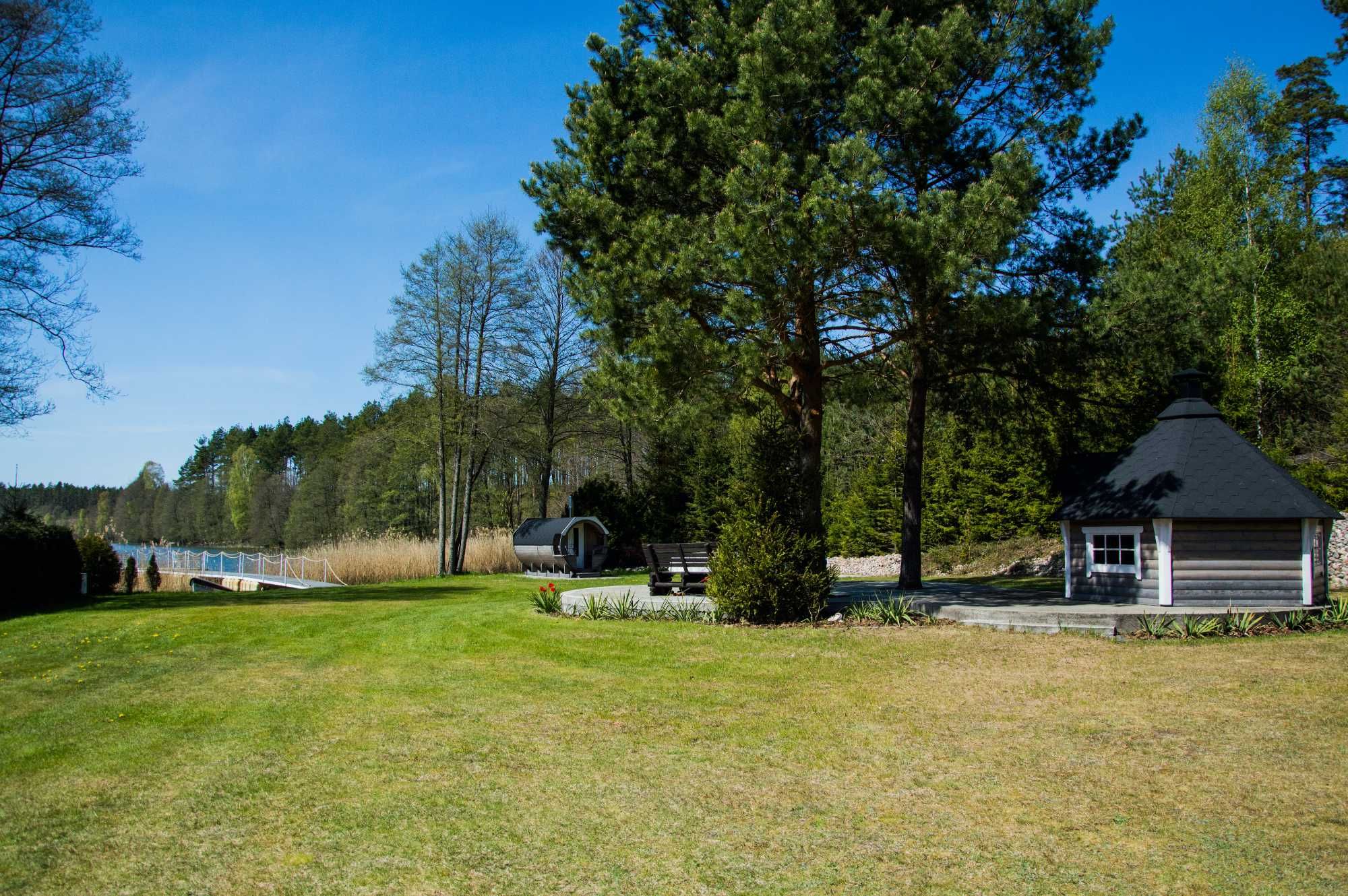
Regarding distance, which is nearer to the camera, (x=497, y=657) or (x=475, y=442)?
(x=497, y=657)

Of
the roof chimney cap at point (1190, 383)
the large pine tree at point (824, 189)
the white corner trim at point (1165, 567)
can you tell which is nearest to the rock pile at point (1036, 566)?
the large pine tree at point (824, 189)

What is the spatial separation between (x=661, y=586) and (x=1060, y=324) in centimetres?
786

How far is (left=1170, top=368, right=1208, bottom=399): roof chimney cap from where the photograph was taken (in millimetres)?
13602

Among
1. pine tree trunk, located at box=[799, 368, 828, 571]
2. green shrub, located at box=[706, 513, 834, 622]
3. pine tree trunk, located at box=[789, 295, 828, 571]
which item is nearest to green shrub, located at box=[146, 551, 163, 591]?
green shrub, located at box=[706, 513, 834, 622]

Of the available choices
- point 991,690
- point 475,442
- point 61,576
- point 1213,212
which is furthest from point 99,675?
point 1213,212

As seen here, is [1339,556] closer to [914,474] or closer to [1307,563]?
[1307,563]

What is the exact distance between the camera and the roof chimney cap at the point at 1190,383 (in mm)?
13602

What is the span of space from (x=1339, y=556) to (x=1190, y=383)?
6.96m

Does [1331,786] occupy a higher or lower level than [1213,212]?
lower

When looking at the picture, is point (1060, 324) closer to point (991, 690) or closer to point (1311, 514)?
point (1311, 514)

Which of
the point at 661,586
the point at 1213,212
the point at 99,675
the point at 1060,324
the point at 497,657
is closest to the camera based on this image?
the point at 99,675

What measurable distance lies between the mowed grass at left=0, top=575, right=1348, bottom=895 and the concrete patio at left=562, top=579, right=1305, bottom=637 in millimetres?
872

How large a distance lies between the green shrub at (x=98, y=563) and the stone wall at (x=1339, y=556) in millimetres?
24836

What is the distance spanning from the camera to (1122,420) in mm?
15594
